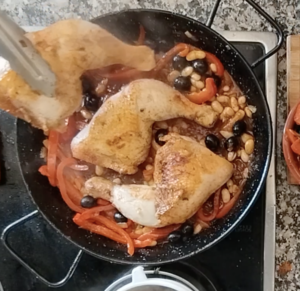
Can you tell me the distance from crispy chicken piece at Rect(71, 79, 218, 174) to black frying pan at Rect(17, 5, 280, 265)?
0.37 ft

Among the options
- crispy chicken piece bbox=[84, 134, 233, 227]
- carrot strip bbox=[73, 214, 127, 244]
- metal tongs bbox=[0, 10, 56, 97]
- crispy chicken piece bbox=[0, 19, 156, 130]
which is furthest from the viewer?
carrot strip bbox=[73, 214, 127, 244]

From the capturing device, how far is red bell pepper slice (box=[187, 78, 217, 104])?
4.13 feet

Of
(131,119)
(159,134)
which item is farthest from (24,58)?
(159,134)

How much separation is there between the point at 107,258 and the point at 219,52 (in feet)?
1.70

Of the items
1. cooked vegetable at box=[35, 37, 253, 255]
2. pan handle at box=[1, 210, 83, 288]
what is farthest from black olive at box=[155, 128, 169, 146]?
pan handle at box=[1, 210, 83, 288]

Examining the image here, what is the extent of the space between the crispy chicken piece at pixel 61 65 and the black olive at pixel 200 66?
0.17 m

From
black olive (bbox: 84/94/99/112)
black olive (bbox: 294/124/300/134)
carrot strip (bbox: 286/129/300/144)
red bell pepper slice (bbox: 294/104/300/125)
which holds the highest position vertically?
black olive (bbox: 84/94/99/112)

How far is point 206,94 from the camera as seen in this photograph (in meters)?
1.26

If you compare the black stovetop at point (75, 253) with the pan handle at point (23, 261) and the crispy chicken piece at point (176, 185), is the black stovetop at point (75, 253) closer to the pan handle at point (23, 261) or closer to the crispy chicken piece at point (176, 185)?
Answer: the pan handle at point (23, 261)

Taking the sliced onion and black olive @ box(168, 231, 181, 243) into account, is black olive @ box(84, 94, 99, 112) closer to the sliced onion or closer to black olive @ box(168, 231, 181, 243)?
the sliced onion

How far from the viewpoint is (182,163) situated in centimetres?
120

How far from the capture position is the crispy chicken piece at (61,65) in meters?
1.07

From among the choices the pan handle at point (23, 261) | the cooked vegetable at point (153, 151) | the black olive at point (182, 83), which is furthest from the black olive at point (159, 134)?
the pan handle at point (23, 261)

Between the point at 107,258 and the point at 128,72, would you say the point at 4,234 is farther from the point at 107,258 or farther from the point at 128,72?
the point at 128,72
